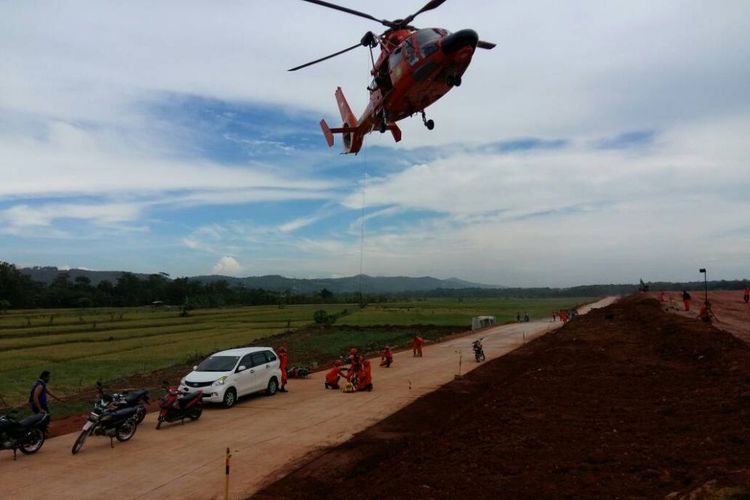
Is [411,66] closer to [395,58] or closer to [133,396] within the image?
[395,58]

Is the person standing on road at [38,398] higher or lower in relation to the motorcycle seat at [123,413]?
higher

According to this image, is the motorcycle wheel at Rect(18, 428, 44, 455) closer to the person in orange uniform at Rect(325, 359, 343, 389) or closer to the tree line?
the person in orange uniform at Rect(325, 359, 343, 389)

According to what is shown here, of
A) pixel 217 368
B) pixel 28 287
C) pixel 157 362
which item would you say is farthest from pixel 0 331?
pixel 28 287

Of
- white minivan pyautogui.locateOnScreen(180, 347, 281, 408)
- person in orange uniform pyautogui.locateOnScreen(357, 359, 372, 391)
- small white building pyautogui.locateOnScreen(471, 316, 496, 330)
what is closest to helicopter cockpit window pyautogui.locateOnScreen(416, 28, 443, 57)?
person in orange uniform pyautogui.locateOnScreen(357, 359, 372, 391)

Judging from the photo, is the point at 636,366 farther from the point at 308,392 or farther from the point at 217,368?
the point at 217,368

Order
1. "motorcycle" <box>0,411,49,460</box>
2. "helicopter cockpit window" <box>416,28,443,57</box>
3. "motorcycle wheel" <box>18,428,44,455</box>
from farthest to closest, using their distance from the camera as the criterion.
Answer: "helicopter cockpit window" <box>416,28,443,57</box> < "motorcycle wheel" <box>18,428,44,455</box> < "motorcycle" <box>0,411,49,460</box>

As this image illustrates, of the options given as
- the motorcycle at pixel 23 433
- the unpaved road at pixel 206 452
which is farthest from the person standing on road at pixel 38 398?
the motorcycle at pixel 23 433

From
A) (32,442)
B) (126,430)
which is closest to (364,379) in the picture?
(126,430)

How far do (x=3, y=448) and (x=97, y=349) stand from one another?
1271 inches

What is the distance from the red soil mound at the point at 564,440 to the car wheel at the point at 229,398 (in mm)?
5207

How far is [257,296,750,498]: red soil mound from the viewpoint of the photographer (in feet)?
23.4

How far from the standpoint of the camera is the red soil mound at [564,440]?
7141mm

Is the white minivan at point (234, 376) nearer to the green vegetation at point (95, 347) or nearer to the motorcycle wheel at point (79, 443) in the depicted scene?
the motorcycle wheel at point (79, 443)

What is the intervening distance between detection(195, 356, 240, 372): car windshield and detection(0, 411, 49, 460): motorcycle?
17.1 ft
